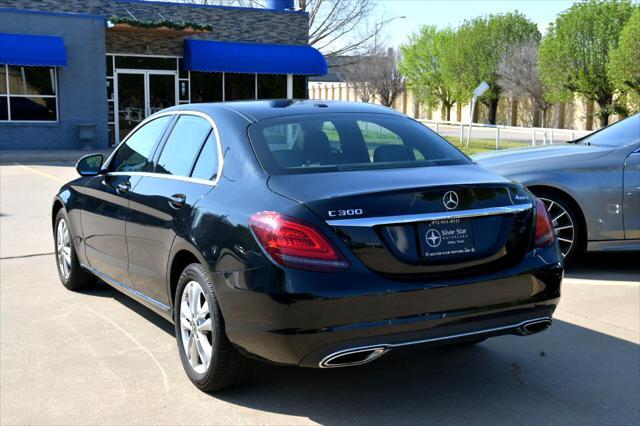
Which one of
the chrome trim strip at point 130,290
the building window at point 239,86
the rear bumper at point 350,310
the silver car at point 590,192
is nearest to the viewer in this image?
the rear bumper at point 350,310

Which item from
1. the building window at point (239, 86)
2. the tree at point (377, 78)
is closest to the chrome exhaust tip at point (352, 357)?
the building window at point (239, 86)

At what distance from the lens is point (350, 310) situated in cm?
356

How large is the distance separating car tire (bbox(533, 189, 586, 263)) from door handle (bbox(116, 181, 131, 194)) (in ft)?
12.4

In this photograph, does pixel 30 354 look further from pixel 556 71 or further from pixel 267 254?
pixel 556 71

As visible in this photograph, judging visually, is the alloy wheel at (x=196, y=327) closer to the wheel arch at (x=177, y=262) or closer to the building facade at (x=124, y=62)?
the wheel arch at (x=177, y=262)

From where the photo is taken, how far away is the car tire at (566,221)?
7.12 metres

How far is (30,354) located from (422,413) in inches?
99.8

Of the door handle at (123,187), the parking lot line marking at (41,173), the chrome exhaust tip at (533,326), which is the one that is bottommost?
the parking lot line marking at (41,173)

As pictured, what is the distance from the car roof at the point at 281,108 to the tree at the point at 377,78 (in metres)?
55.0

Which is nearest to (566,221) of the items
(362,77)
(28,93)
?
(28,93)

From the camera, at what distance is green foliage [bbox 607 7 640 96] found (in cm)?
4431

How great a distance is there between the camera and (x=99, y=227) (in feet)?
18.4

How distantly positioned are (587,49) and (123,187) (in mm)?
49441

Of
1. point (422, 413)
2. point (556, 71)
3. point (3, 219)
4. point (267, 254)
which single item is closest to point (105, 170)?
point (267, 254)
